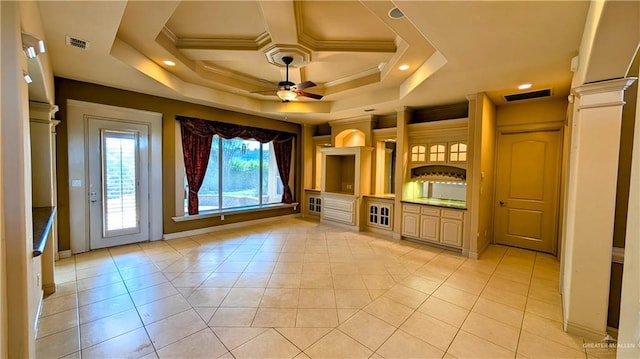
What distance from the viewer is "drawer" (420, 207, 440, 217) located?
480 centimetres

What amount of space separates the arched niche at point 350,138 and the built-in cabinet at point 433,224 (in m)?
2.34

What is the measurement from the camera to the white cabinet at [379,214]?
18.5ft

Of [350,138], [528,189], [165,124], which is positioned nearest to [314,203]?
[350,138]

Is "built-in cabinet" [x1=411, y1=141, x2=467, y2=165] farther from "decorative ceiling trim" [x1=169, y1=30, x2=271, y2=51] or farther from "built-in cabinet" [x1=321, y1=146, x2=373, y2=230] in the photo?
"decorative ceiling trim" [x1=169, y1=30, x2=271, y2=51]

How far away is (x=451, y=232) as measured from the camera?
4.61 m

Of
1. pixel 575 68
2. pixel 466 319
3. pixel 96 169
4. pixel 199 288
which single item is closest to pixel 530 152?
pixel 575 68

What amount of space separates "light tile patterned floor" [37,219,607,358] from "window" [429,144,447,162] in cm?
173

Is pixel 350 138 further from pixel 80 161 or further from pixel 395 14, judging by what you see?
pixel 80 161

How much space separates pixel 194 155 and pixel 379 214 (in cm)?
408

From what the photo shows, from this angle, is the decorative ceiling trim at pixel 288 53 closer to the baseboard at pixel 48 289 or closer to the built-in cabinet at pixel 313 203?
the baseboard at pixel 48 289

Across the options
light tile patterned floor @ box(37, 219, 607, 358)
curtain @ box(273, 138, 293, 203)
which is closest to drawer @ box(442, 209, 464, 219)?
light tile patterned floor @ box(37, 219, 607, 358)

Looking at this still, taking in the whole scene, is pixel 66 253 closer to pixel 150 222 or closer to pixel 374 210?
pixel 150 222

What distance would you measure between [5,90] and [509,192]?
6.31 metres

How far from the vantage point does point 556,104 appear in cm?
439
